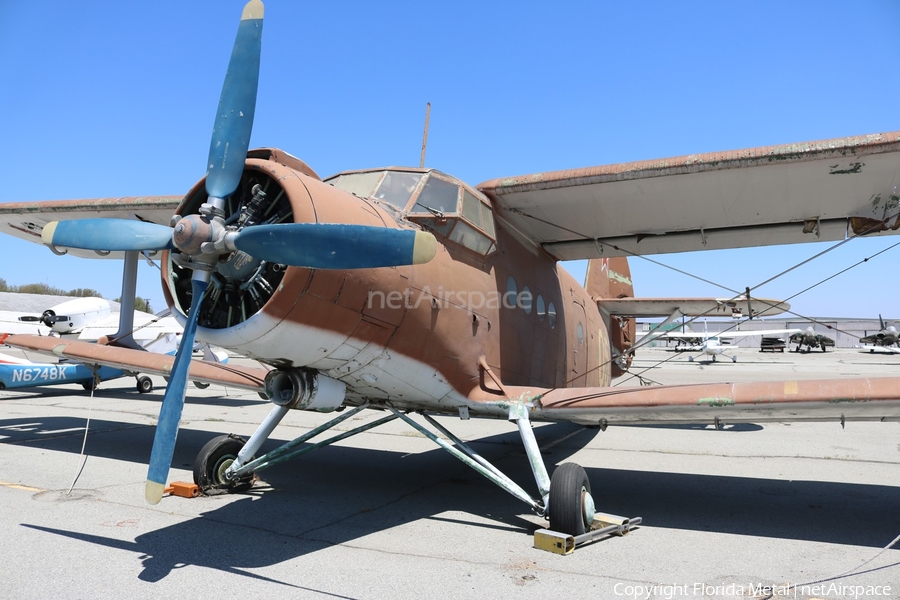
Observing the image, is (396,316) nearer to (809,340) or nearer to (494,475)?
(494,475)

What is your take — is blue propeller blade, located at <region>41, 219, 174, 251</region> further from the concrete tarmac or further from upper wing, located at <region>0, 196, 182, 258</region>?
upper wing, located at <region>0, 196, 182, 258</region>

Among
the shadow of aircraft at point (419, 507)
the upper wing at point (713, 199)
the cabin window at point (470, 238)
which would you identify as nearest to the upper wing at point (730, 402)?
the shadow of aircraft at point (419, 507)

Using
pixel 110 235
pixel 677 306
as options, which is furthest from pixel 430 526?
pixel 677 306

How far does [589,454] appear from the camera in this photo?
10.2 meters

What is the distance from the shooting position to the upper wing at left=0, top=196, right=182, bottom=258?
8922 mm

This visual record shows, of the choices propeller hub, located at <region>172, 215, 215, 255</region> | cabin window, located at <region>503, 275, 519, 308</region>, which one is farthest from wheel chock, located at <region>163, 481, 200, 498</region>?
cabin window, located at <region>503, 275, 519, 308</region>

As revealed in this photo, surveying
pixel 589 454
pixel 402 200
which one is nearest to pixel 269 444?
pixel 589 454

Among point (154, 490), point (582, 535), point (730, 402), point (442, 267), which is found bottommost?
point (582, 535)

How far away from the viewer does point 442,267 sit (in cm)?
572

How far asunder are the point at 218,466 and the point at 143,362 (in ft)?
8.92

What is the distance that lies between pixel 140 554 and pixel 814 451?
1026cm

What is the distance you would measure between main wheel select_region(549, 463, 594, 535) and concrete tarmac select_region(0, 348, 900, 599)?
25 cm

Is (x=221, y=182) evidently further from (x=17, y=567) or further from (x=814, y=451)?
(x=814, y=451)

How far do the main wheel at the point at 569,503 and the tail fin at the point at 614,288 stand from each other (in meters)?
6.55
